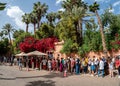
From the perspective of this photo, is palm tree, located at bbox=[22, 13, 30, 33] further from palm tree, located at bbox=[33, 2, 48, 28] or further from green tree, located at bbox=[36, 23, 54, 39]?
green tree, located at bbox=[36, 23, 54, 39]

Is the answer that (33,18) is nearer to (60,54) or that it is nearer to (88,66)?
(60,54)

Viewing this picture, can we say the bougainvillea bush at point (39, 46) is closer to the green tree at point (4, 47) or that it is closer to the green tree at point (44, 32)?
the green tree at point (44, 32)

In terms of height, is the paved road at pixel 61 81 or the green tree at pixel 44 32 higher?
the green tree at pixel 44 32

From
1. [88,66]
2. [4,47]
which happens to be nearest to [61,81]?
[88,66]

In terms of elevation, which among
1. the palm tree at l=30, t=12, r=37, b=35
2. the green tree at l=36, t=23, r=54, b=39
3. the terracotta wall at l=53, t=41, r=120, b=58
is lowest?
the terracotta wall at l=53, t=41, r=120, b=58

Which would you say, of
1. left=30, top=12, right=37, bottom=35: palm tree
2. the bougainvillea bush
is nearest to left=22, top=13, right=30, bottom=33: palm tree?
left=30, top=12, right=37, bottom=35: palm tree

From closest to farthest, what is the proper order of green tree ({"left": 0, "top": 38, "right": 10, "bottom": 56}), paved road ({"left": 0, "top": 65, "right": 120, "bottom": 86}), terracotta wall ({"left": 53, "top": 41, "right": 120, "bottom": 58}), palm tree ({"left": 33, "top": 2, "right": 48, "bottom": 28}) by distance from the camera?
paved road ({"left": 0, "top": 65, "right": 120, "bottom": 86})
terracotta wall ({"left": 53, "top": 41, "right": 120, "bottom": 58})
palm tree ({"left": 33, "top": 2, "right": 48, "bottom": 28})
green tree ({"left": 0, "top": 38, "right": 10, "bottom": 56})

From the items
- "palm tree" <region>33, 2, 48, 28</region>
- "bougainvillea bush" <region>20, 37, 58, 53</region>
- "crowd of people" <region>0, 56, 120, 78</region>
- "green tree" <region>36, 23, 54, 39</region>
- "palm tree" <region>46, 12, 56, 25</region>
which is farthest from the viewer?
"palm tree" <region>46, 12, 56, 25</region>

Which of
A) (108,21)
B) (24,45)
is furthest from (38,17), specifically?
(108,21)

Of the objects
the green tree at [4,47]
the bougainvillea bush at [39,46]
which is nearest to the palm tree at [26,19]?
the green tree at [4,47]

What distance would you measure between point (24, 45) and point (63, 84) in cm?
2029

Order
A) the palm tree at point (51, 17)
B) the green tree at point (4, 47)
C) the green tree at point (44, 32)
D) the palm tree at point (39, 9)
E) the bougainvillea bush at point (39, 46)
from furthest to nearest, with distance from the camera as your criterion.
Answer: the green tree at point (4, 47) → the palm tree at point (51, 17) → the palm tree at point (39, 9) → the green tree at point (44, 32) → the bougainvillea bush at point (39, 46)

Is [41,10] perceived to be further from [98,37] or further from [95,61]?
[95,61]

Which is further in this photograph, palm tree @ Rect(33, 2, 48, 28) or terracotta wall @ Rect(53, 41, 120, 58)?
palm tree @ Rect(33, 2, 48, 28)
